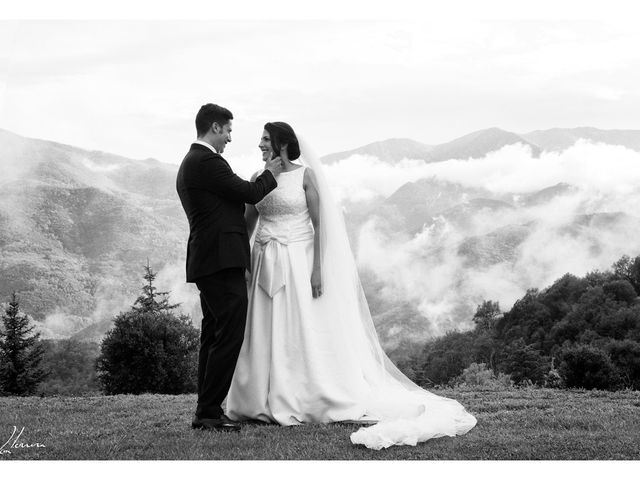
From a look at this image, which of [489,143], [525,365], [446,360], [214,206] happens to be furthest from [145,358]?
[489,143]

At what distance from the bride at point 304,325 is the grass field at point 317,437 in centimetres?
31

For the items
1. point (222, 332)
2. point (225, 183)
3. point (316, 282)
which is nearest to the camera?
point (225, 183)

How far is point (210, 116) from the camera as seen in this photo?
561cm

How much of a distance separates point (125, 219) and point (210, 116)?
295ft

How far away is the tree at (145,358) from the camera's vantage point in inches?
1028

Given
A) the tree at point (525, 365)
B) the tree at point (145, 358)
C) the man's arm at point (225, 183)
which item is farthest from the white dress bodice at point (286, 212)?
the tree at point (145, 358)

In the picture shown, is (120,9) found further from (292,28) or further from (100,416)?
(292,28)

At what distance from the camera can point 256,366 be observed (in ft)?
19.6

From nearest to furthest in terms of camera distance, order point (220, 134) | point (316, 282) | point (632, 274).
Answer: point (220, 134) < point (316, 282) < point (632, 274)

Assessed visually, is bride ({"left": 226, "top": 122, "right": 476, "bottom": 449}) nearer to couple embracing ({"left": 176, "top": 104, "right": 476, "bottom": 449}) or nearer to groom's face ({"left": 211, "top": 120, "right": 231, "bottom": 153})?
couple embracing ({"left": 176, "top": 104, "right": 476, "bottom": 449})

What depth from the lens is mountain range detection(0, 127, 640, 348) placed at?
79.9 meters

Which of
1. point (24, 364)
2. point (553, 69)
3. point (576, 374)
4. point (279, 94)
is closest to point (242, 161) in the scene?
point (279, 94)
